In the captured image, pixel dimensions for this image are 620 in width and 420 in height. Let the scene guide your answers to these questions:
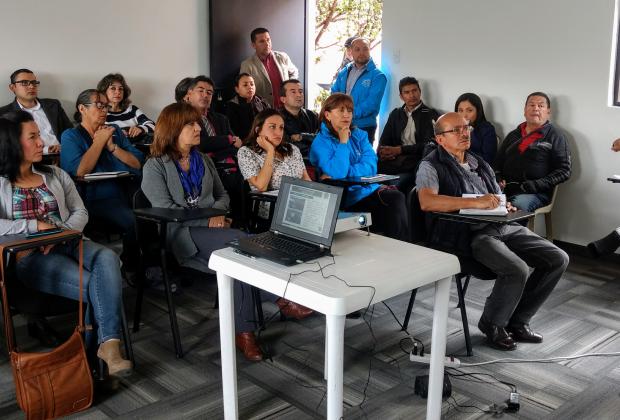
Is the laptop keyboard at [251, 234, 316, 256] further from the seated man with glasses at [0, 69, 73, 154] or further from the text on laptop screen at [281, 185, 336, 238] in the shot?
the seated man with glasses at [0, 69, 73, 154]

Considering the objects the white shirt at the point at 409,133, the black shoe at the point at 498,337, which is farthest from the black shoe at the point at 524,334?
the white shirt at the point at 409,133

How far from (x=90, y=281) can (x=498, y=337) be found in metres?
1.81

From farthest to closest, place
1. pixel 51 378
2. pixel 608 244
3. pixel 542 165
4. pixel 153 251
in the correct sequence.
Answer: pixel 542 165, pixel 608 244, pixel 153 251, pixel 51 378

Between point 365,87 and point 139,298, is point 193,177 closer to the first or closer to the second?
point 139,298

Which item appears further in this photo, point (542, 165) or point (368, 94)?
point (368, 94)

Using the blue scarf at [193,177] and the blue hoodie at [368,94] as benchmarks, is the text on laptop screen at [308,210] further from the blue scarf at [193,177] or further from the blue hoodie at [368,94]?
the blue hoodie at [368,94]

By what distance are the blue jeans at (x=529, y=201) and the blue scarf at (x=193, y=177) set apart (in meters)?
2.18

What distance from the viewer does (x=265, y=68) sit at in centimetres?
598

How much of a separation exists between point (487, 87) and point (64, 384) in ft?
12.8

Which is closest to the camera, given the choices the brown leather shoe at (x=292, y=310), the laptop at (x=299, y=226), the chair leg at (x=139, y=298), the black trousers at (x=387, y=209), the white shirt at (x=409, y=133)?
the laptop at (x=299, y=226)

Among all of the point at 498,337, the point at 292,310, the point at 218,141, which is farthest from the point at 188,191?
the point at 498,337

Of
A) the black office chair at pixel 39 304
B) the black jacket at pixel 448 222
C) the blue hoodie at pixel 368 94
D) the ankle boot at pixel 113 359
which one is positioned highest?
the blue hoodie at pixel 368 94

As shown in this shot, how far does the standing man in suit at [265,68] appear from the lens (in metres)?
5.91

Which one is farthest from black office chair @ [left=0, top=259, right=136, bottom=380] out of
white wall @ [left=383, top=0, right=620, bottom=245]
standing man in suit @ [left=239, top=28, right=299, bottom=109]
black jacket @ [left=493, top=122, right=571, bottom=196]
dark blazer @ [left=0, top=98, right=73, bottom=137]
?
standing man in suit @ [left=239, top=28, right=299, bottom=109]
